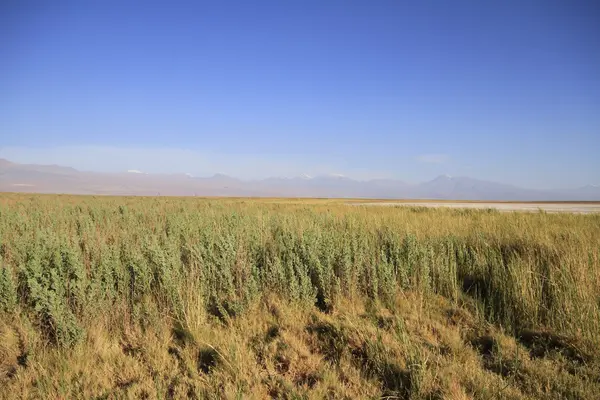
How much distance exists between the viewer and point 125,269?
519cm

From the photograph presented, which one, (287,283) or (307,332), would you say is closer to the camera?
(307,332)

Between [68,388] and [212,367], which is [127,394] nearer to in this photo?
[68,388]

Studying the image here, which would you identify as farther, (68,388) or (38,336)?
(38,336)

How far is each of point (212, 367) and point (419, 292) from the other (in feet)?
11.2

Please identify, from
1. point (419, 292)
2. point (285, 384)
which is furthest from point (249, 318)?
point (419, 292)

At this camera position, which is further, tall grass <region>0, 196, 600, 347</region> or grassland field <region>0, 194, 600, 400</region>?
tall grass <region>0, 196, 600, 347</region>

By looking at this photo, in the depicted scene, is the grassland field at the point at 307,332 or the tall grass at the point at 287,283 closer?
the grassland field at the point at 307,332

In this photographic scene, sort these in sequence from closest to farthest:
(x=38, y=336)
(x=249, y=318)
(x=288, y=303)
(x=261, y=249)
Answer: (x=38, y=336) → (x=249, y=318) → (x=288, y=303) → (x=261, y=249)

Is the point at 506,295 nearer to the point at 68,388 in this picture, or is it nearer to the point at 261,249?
the point at 261,249

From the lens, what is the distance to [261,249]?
6.44 meters

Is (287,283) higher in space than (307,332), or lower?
higher

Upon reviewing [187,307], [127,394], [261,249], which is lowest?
[127,394]

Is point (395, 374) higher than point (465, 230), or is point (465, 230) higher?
point (465, 230)

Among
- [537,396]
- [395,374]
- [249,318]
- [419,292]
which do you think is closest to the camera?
[537,396]
